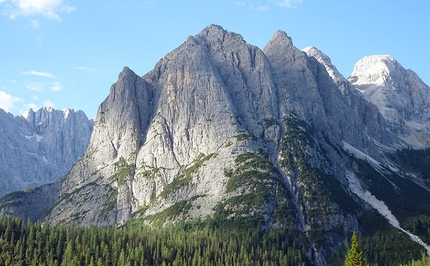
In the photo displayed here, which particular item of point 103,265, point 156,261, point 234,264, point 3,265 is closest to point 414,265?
point 234,264

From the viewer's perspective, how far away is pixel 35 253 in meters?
189

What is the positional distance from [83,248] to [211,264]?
164 feet

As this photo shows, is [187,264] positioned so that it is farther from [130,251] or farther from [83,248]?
[83,248]

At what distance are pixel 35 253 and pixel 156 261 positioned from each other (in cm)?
4492

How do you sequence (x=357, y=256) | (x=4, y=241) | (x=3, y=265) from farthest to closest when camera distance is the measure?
1. (x=4, y=241)
2. (x=3, y=265)
3. (x=357, y=256)

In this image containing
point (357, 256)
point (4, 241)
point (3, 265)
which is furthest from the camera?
point (4, 241)

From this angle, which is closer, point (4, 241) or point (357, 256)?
point (357, 256)

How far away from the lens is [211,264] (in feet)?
650

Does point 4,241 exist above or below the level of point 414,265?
above

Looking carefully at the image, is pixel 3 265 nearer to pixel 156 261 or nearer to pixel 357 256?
pixel 156 261

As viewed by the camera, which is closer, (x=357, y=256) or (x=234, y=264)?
(x=357, y=256)

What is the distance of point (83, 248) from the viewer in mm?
197875

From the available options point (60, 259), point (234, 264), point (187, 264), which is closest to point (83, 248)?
point (60, 259)

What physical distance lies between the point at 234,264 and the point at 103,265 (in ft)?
164
